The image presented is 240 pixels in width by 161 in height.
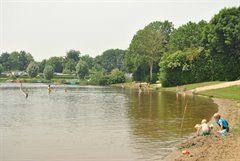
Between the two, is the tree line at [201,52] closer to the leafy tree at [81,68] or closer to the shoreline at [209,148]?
the shoreline at [209,148]

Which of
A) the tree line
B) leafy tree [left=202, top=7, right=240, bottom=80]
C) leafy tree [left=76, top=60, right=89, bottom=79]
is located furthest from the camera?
leafy tree [left=76, top=60, right=89, bottom=79]

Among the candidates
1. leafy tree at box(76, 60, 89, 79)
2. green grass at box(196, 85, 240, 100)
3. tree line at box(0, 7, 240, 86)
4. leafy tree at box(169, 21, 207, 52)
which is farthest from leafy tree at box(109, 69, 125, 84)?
green grass at box(196, 85, 240, 100)

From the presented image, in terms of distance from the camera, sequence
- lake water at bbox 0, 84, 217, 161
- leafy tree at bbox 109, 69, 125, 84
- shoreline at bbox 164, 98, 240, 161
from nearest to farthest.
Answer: shoreline at bbox 164, 98, 240, 161 → lake water at bbox 0, 84, 217, 161 → leafy tree at bbox 109, 69, 125, 84

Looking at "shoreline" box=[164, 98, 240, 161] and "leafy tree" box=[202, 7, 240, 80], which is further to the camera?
"leafy tree" box=[202, 7, 240, 80]

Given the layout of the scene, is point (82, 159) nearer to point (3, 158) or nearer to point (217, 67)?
point (3, 158)

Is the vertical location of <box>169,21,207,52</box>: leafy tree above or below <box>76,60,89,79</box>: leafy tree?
above

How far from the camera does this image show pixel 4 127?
90.5ft

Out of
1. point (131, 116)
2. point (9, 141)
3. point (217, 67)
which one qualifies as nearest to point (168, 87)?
point (217, 67)

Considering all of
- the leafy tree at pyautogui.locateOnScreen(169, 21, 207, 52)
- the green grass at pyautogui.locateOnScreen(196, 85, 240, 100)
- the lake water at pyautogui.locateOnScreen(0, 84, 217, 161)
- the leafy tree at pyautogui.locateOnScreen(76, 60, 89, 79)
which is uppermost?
the leafy tree at pyautogui.locateOnScreen(169, 21, 207, 52)

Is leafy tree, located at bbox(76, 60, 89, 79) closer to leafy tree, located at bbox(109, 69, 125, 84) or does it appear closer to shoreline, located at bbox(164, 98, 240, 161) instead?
leafy tree, located at bbox(109, 69, 125, 84)

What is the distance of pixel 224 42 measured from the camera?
7694 centimetres

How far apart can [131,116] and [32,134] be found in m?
11.5

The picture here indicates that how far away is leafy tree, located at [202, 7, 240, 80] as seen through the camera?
246 feet

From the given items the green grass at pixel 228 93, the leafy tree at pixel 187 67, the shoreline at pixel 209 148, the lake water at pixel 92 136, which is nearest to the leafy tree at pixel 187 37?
the leafy tree at pixel 187 67
